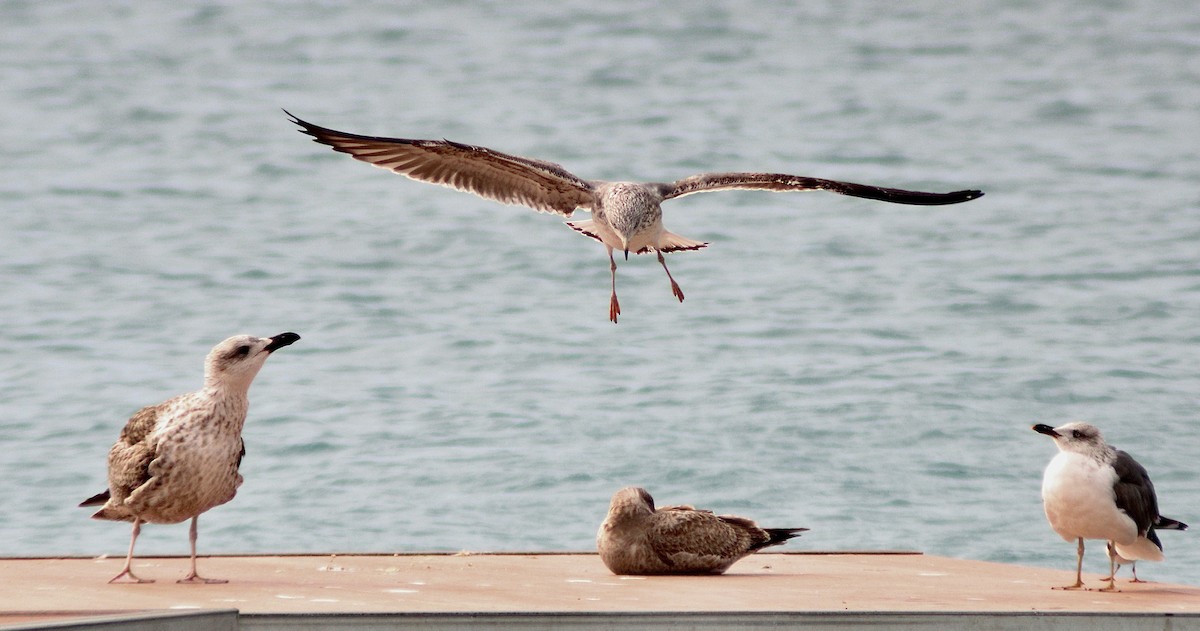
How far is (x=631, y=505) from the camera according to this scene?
270 inches

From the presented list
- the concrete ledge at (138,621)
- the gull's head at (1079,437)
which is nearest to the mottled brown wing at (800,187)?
the gull's head at (1079,437)

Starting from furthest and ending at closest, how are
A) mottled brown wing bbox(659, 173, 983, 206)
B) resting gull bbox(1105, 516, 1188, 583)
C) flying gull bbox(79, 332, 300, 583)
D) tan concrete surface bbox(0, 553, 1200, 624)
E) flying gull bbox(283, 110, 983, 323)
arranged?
flying gull bbox(283, 110, 983, 323)
mottled brown wing bbox(659, 173, 983, 206)
resting gull bbox(1105, 516, 1188, 583)
flying gull bbox(79, 332, 300, 583)
tan concrete surface bbox(0, 553, 1200, 624)

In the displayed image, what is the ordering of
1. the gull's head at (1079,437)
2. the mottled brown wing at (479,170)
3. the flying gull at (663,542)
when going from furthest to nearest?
1. the mottled brown wing at (479,170)
2. the flying gull at (663,542)
3. the gull's head at (1079,437)

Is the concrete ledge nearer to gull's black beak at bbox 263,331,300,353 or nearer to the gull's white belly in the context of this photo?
gull's black beak at bbox 263,331,300,353

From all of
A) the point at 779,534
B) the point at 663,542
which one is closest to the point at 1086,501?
the point at 779,534

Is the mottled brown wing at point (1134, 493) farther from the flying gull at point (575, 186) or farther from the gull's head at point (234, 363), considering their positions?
the gull's head at point (234, 363)

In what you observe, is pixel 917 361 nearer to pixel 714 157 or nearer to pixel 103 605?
pixel 714 157

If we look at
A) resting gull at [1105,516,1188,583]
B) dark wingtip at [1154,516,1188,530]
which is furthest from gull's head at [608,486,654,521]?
dark wingtip at [1154,516,1188,530]

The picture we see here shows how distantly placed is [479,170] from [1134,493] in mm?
4350

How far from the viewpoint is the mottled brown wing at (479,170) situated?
→ 334 inches

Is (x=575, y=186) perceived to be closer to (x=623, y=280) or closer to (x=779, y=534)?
(x=779, y=534)

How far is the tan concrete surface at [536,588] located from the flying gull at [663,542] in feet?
0.36

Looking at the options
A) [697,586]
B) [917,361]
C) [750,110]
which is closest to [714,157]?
[750,110]

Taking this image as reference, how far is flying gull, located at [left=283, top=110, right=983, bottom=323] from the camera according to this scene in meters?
8.28
